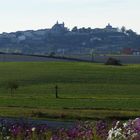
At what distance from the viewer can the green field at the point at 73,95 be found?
31.6m

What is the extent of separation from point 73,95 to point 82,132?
41.0m

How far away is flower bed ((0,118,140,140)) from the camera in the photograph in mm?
9836

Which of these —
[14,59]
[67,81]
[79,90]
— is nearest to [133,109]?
[79,90]

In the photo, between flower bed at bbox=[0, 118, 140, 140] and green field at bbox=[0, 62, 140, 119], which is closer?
flower bed at bbox=[0, 118, 140, 140]

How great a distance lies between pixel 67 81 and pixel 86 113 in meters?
39.2

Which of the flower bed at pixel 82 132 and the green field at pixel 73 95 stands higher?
the flower bed at pixel 82 132

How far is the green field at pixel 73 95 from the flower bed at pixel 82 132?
1714 cm

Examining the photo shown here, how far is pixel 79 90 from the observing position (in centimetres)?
5856

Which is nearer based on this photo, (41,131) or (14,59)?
(41,131)

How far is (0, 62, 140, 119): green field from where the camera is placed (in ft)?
104

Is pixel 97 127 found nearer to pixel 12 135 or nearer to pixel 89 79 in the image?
pixel 12 135

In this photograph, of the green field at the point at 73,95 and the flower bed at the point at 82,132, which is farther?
the green field at the point at 73,95

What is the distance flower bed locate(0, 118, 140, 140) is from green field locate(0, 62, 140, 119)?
17139 millimetres

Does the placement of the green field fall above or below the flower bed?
below
